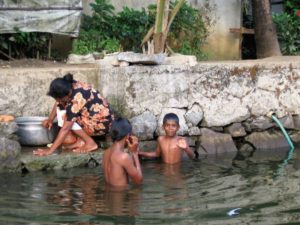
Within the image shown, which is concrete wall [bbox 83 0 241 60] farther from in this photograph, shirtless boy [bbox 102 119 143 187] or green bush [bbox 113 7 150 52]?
shirtless boy [bbox 102 119 143 187]

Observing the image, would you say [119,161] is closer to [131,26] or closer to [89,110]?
[89,110]

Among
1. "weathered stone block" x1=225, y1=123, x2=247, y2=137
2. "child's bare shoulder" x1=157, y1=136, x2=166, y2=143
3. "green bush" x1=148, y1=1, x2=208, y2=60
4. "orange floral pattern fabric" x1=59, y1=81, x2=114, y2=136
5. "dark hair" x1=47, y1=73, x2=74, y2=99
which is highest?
"green bush" x1=148, y1=1, x2=208, y2=60

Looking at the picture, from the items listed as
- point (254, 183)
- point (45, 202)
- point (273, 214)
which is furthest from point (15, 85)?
point (273, 214)

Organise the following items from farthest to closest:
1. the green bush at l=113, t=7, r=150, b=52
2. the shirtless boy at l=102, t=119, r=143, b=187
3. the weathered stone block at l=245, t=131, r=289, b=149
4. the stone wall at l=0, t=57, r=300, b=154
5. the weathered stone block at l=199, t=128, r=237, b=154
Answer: the green bush at l=113, t=7, r=150, b=52
the weathered stone block at l=245, t=131, r=289, b=149
the weathered stone block at l=199, t=128, r=237, b=154
the stone wall at l=0, t=57, r=300, b=154
the shirtless boy at l=102, t=119, r=143, b=187

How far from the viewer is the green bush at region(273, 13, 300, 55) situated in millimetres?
12742

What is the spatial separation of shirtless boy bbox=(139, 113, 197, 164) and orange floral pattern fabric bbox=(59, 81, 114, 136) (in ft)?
2.28

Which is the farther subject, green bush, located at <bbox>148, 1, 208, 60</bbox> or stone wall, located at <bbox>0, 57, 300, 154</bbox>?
green bush, located at <bbox>148, 1, 208, 60</bbox>

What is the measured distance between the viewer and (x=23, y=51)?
432 inches

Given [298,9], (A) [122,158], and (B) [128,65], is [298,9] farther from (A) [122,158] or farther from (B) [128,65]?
(A) [122,158]

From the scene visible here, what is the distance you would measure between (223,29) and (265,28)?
104 centimetres

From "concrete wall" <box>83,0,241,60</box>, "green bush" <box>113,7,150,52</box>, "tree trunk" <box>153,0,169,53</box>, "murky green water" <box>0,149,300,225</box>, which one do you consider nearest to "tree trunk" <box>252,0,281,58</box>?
"concrete wall" <box>83,0,241,60</box>

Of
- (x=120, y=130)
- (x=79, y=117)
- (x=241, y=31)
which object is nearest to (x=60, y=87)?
(x=79, y=117)

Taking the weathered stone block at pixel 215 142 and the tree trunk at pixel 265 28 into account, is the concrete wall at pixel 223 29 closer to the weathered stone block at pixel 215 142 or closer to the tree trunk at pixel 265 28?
the tree trunk at pixel 265 28

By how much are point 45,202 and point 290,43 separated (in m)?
7.65
